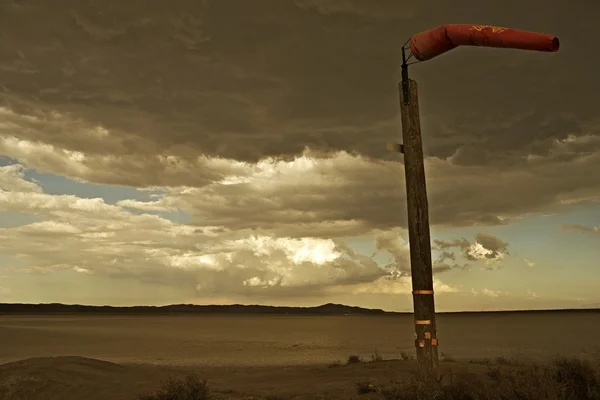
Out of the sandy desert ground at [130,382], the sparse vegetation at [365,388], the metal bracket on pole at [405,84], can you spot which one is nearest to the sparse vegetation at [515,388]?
the sparse vegetation at [365,388]

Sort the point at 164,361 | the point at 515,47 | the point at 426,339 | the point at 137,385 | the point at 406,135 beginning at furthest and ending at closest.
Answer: the point at 164,361 → the point at 137,385 → the point at 406,135 → the point at 426,339 → the point at 515,47

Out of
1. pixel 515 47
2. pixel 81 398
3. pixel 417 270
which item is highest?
pixel 515 47

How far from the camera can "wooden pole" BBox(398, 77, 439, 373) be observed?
10180 mm

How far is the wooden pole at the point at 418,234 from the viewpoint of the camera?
33.4ft

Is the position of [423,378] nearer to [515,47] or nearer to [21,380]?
[515,47]

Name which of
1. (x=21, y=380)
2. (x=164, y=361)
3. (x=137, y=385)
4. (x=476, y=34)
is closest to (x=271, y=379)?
(x=137, y=385)

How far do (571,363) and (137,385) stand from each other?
9961 millimetres

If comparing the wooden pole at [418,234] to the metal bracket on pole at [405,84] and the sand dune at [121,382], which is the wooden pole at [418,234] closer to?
the metal bracket on pole at [405,84]

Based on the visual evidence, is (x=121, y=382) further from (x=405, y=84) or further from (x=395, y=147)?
(x=405, y=84)

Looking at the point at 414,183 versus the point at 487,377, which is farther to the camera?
the point at 487,377

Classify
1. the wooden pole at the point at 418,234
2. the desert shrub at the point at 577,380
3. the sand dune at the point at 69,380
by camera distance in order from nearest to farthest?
the desert shrub at the point at 577,380 < the wooden pole at the point at 418,234 < the sand dune at the point at 69,380

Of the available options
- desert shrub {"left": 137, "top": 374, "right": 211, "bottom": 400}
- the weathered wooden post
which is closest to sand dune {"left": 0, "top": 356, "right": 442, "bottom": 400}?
desert shrub {"left": 137, "top": 374, "right": 211, "bottom": 400}

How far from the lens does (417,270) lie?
1044 centimetres

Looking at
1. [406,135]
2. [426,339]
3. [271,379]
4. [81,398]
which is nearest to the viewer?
[426,339]
